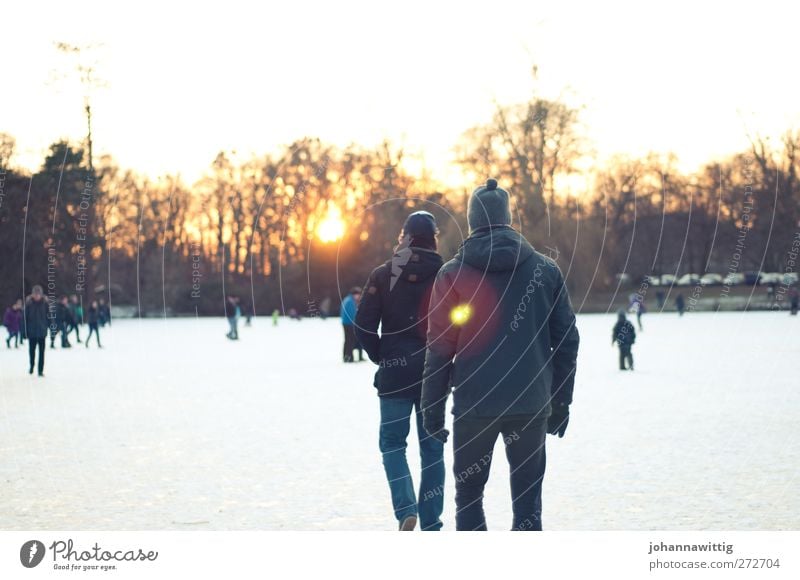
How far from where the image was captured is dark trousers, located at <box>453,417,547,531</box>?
4.64 m

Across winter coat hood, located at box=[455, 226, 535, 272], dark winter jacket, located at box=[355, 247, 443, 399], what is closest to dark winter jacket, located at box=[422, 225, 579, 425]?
winter coat hood, located at box=[455, 226, 535, 272]

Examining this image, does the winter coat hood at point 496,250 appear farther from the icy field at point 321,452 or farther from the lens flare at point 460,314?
the icy field at point 321,452

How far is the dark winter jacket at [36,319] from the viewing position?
16250 mm

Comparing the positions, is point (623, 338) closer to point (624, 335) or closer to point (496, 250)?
point (624, 335)

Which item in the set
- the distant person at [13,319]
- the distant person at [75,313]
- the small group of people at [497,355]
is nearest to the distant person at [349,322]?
the distant person at [75,313]

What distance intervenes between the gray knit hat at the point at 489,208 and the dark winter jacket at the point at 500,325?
54 millimetres

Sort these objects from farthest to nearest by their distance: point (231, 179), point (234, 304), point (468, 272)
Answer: point (234, 304)
point (231, 179)
point (468, 272)

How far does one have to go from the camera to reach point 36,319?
16.5 metres

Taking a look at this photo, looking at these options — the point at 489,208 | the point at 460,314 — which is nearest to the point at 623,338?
the point at 489,208

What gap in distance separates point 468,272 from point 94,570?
2829mm

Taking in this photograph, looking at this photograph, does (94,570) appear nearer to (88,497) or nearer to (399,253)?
(88,497)

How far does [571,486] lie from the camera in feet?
23.4

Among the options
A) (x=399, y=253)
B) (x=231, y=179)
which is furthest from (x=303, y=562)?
(x=231, y=179)

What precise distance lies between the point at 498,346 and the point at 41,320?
13756mm
